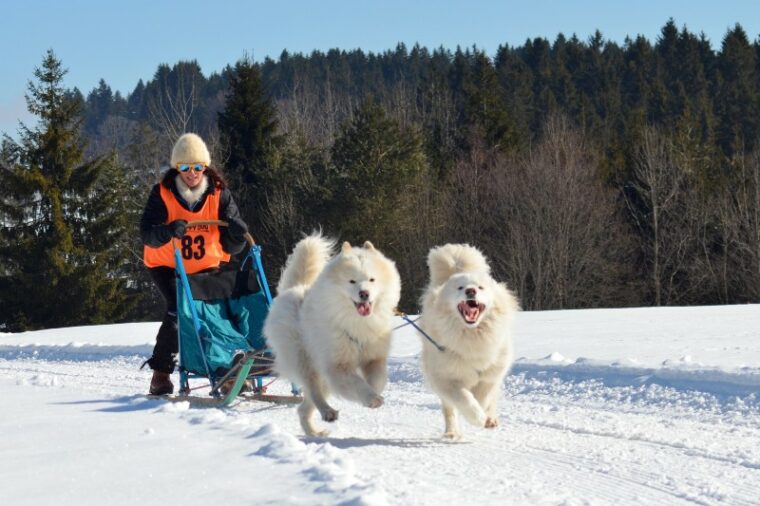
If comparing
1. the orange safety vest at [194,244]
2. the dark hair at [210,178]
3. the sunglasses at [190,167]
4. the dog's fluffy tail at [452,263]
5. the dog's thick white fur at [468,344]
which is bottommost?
the dog's thick white fur at [468,344]

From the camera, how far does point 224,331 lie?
248 inches

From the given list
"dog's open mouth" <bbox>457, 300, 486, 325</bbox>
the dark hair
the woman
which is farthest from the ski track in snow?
the dark hair

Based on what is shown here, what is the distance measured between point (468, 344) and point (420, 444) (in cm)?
63

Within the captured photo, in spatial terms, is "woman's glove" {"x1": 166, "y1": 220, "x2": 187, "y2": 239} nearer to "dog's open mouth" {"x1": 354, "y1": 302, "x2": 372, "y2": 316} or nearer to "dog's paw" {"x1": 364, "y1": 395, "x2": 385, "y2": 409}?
"dog's open mouth" {"x1": 354, "y1": 302, "x2": 372, "y2": 316}

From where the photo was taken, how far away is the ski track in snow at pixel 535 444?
3.90 meters

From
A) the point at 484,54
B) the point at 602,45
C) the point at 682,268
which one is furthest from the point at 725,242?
the point at 602,45

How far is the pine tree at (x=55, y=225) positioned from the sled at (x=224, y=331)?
22.5 m

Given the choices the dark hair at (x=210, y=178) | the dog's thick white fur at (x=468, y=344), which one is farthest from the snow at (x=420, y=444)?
the dark hair at (x=210, y=178)

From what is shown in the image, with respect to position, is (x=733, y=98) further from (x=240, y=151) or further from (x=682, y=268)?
(x=240, y=151)

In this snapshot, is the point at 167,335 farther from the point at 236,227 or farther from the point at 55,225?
the point at 55,225

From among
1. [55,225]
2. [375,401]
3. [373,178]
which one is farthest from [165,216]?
[373,178]

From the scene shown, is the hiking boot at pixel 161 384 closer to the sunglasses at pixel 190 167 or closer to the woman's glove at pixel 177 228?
the woman's glove at pixel 177 228

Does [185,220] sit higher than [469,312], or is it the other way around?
[185,220]

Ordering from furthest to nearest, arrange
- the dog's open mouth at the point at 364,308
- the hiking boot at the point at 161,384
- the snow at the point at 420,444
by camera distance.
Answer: the hiking boot at the point at 161,384 < the dog's open mouth at the point at 364,308 < the snow at the point at 420,444
